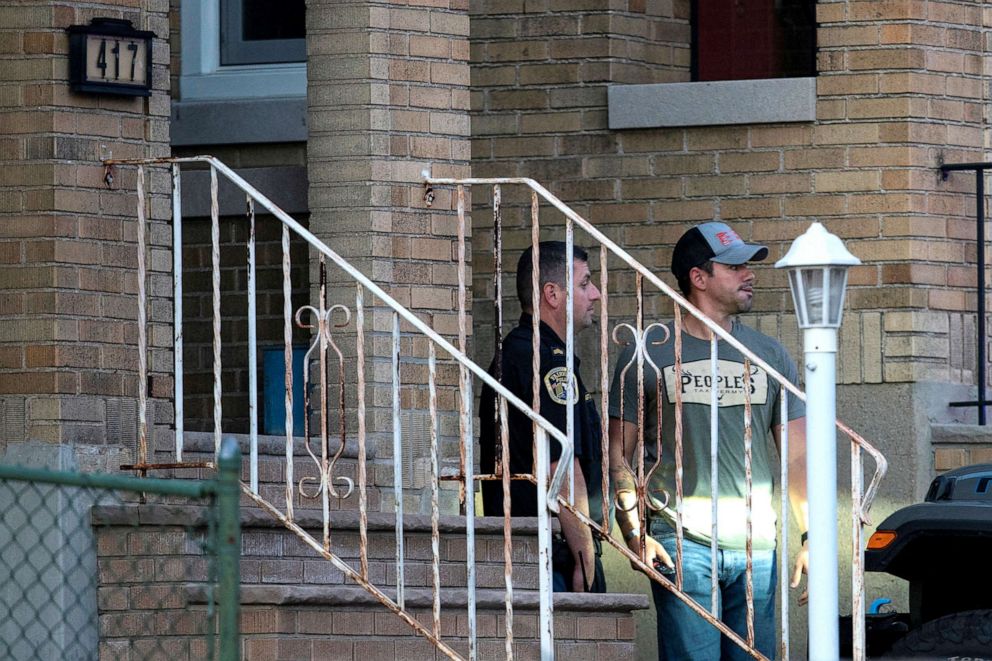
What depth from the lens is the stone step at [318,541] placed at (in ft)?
21.5

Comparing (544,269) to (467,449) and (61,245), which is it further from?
(61,245)

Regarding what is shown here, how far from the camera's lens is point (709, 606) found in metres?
6.83

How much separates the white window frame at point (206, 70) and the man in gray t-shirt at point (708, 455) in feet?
10.0

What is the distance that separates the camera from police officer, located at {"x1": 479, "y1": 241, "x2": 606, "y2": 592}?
277 inches

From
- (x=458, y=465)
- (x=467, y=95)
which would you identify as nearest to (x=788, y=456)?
(x=458, y=465)

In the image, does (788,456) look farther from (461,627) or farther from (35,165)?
(35,165)

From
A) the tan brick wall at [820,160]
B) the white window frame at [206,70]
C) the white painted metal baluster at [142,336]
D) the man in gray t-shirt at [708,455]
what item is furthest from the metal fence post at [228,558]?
the white window frame at [206,70]

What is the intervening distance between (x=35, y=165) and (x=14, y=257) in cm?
31

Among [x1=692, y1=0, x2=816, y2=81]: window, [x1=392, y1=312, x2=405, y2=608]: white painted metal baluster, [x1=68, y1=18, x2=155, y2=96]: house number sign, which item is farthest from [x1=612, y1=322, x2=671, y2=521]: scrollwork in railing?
[x1=692, y1=0, x2=816, y2=81]: window

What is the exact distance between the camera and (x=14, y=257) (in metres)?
6.98

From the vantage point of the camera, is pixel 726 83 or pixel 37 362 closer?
pixel 37 362

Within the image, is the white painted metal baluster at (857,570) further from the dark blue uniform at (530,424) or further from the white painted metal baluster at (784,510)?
the dark blue uniform at (530,424)

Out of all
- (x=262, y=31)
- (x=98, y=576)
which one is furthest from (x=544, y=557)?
(x=262, y=31)

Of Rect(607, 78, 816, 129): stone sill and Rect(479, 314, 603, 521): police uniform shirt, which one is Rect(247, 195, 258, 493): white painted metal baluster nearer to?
Rect(479, 314, 603, 521): police uniform shirt
